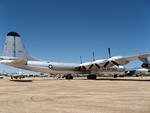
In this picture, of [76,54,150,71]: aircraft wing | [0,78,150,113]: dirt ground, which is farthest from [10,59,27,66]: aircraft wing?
[0,78,150,113]: dirt ground

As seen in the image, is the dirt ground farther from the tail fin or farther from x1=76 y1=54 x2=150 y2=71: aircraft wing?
the tail fin

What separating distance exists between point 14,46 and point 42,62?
7864 millimetres

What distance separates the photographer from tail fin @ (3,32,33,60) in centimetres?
4994

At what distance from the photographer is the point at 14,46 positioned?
167 ft

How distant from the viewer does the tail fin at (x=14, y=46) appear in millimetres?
49938

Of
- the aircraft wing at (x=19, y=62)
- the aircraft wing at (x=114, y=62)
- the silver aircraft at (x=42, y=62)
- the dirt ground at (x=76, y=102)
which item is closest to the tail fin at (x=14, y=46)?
the silver aircraft at (x=42, y=62)

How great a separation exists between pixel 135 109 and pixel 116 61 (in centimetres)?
4067

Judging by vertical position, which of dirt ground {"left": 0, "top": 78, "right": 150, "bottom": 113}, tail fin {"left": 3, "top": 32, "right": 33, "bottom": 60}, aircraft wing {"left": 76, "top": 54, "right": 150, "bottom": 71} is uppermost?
tail fin {"left": 3, "top": 32, "right": 33, "bottom": 60}

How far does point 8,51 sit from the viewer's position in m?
50.1

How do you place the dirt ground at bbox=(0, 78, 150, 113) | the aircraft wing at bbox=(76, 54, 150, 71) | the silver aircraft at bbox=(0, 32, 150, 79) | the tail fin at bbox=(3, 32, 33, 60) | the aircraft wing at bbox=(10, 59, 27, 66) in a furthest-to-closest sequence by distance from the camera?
the tail fin at bbox=(3, 32, 33, 60), the silver aircraft at bbox=(0, 32, 150, 79), the aircraft wing at bbox=(10, 59, 27, 66), the aircraft wing at bbox=(76, 54, 150, 71), the dirt ground at bbox=(0, 78, 150, 113)

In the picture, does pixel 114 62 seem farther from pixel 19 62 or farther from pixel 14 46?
pixel 14 46

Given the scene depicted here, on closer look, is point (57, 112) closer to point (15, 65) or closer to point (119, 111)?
point (119, 111)

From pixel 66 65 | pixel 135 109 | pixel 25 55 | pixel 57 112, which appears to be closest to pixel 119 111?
pixel 135 109

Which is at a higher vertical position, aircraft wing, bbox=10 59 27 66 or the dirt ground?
aircraft wing, bbox=10 59 27 66
